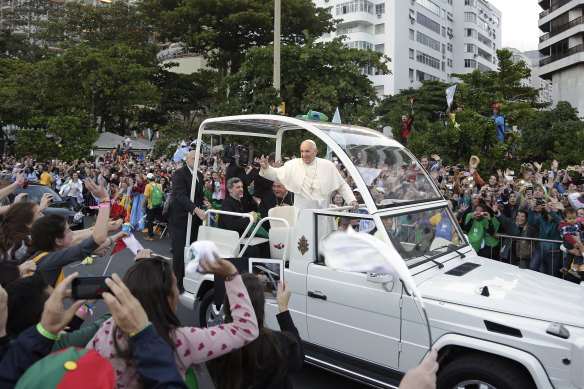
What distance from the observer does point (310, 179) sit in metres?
5.55

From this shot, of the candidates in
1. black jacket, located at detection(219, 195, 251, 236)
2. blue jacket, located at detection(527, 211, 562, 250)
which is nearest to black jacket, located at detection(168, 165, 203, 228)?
black jacket, located at detection(219, 195, 251, 236)

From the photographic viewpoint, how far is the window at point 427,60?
5741 cm

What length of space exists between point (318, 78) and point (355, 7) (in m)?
35.3

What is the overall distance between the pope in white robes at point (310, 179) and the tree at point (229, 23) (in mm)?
22450

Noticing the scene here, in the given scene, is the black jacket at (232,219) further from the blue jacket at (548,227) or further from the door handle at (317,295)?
the blue jacket at (548,227)

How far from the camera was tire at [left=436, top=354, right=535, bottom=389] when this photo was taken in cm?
327

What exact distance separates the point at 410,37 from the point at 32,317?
58.3 m

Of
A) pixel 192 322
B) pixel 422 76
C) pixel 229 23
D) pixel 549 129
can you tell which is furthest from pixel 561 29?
pixel 192 322

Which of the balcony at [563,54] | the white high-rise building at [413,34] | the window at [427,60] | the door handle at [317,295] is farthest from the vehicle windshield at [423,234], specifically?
the window at [427,60]

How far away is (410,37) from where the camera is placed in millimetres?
55312

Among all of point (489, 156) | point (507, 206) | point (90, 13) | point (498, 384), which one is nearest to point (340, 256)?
point (498, 384)

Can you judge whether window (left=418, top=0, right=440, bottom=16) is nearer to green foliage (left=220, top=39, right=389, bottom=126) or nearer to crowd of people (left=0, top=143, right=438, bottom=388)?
green foliage (left=220, top=39, right=389, bottom=126)

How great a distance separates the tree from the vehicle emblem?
23726 millimetres

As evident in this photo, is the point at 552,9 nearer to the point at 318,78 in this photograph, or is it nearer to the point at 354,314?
the point at 318,78
